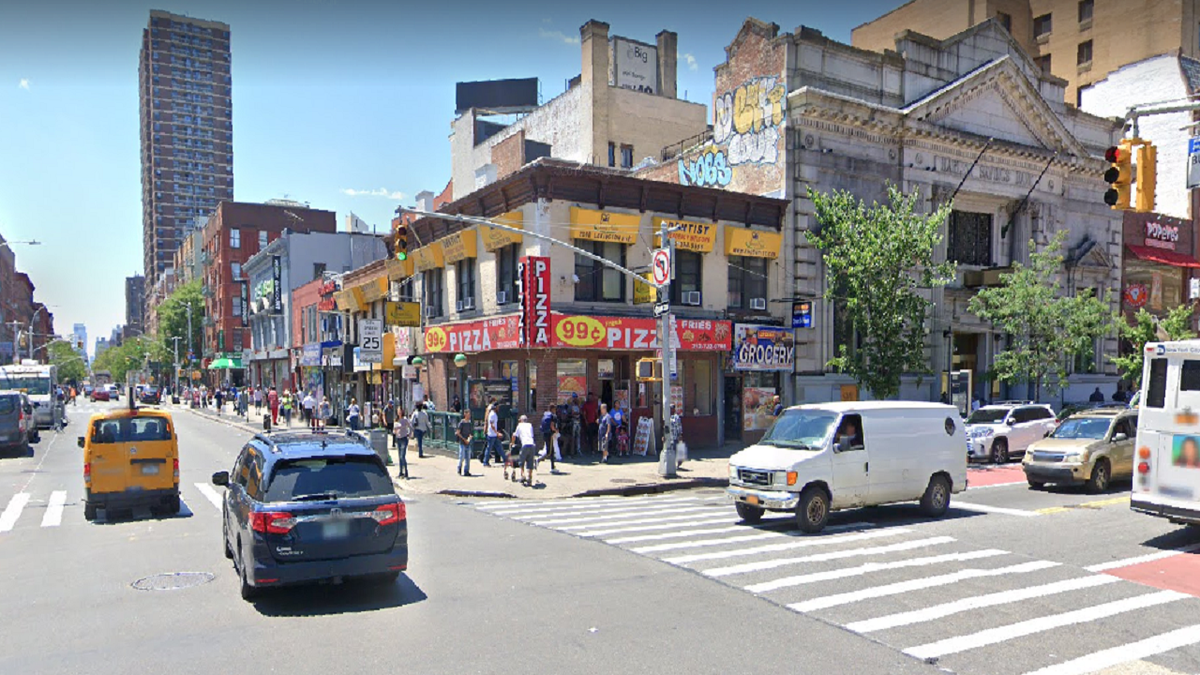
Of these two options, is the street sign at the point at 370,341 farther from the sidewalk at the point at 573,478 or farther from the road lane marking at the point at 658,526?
the road lane marking at the point at 658,526

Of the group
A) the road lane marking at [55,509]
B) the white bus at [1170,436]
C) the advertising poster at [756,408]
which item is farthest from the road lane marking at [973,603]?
the advertising poster at [756,408]

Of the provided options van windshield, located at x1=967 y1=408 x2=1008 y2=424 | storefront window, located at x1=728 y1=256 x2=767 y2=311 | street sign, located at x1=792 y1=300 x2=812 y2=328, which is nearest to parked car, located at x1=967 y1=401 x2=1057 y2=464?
van windshield, located at x1=967 y1=408 x2=1008 y2=424

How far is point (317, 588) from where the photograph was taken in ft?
32.3

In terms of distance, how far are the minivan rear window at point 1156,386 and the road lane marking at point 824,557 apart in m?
3.66

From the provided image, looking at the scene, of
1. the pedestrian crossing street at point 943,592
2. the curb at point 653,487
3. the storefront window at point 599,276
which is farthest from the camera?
the storefront window at point 599,276

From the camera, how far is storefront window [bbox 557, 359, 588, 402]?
82.0 ft

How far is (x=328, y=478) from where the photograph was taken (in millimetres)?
9156

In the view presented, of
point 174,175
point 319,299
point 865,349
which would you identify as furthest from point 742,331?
point 174,175

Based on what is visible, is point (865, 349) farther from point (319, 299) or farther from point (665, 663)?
point (319, 299)

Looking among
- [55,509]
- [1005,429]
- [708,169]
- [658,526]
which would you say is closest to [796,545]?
[658,526]

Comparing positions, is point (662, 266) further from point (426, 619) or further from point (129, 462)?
point (426, 619)

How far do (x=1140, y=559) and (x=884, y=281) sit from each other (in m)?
14.4

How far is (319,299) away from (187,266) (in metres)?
67.2

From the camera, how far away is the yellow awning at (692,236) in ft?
Answer: 86.5
